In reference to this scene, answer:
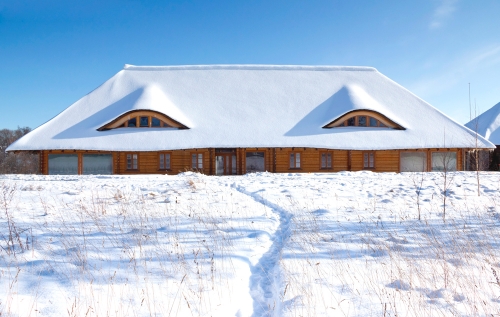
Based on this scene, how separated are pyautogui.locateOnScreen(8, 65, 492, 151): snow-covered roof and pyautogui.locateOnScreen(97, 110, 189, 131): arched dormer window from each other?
12.2 inches

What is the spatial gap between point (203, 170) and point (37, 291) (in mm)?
18213

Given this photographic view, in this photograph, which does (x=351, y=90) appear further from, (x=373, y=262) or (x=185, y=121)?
(x=373, y=262)

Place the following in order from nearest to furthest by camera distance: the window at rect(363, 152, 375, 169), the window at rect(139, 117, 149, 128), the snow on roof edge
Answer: the window at rect(363, 152, 375, 169) < the window at rect(139, 117, 149, 128) < the snow on roof edge

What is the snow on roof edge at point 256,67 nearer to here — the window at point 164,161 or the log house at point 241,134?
the log house at point 241,134

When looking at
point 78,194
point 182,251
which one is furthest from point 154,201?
point 182,251

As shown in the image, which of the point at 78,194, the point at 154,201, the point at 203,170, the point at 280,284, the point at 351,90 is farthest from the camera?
the point at 351,90

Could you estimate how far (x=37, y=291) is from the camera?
271cm

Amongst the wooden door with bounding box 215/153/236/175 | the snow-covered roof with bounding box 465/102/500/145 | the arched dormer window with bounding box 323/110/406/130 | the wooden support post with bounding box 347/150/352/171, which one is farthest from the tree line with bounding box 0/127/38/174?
the snow-covered roof with bounding box 465/102/500/145

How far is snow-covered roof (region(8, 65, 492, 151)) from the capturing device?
19891 mm

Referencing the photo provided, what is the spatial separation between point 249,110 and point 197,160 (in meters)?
5.61

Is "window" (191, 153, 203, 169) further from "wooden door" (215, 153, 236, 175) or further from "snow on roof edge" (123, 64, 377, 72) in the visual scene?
"snow on roof edge" (123, 64, 377, 72)

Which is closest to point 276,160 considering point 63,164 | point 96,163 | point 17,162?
point 96,163

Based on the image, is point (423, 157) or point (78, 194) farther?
point (423, 157)

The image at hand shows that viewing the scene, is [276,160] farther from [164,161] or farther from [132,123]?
[132,123]
